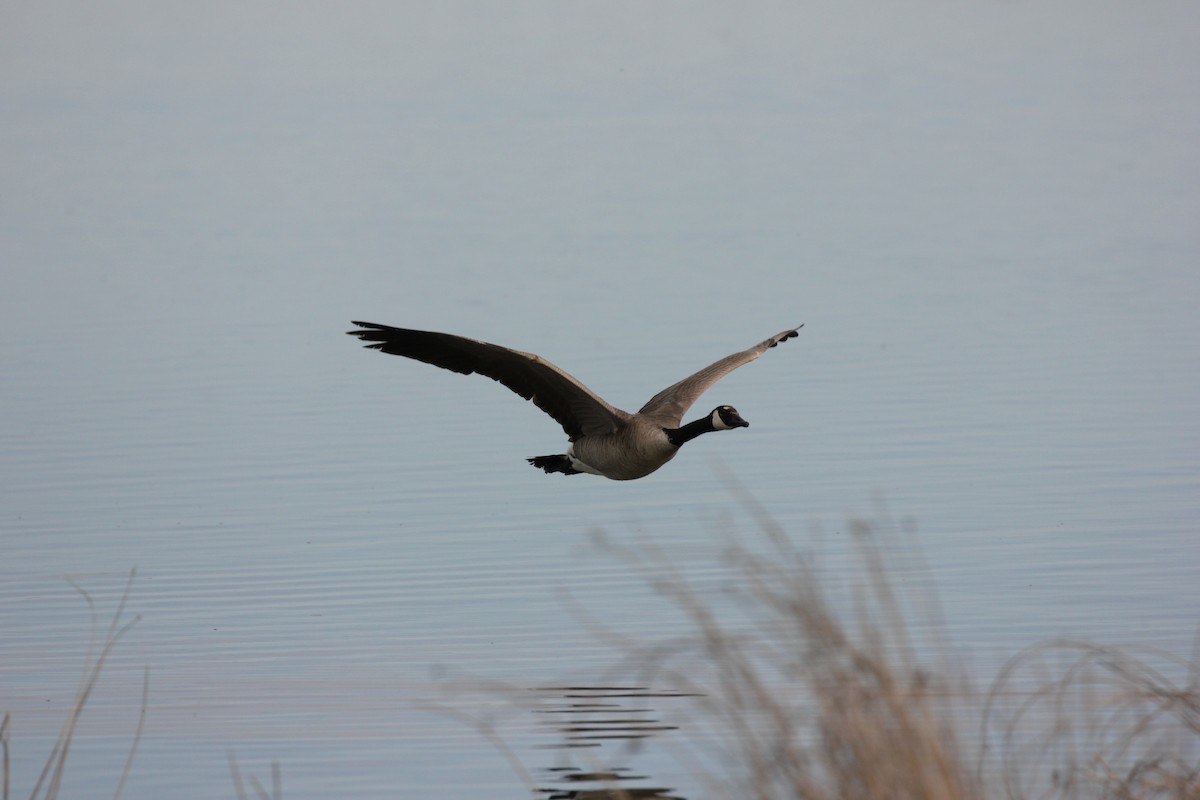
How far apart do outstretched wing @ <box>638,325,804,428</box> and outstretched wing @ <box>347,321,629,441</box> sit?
14.6 inches

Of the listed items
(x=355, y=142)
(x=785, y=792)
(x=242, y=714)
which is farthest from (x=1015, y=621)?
(x=355, y=142)

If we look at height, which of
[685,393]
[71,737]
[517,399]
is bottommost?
[71,737]

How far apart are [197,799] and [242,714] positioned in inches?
36.4

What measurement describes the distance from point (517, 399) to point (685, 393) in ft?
15.4

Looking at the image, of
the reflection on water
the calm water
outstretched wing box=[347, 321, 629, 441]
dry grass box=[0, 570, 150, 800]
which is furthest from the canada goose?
dry grass box=[0, 570, 150, 800]

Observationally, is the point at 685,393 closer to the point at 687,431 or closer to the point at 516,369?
the point at 687,431

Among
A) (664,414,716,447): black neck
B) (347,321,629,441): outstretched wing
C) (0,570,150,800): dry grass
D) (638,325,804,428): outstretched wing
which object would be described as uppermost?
(638,325,804,428): outstretched wing

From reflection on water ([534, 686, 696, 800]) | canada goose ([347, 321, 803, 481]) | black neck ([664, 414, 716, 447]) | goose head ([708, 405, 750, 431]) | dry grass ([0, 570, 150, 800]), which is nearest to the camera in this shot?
dry grass ([0, 570, 150, 800])

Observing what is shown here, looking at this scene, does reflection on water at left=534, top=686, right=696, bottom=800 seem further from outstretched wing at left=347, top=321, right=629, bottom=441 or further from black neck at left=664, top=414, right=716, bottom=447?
outstretched wing at left=347, top=321, right=629, bottom=441

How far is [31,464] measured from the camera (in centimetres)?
1314

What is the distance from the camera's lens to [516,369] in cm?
990

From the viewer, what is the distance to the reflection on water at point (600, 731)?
7320mm

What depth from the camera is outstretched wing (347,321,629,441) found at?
939 cm

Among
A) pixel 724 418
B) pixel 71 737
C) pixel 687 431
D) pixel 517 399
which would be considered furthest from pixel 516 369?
pixel 517 399
